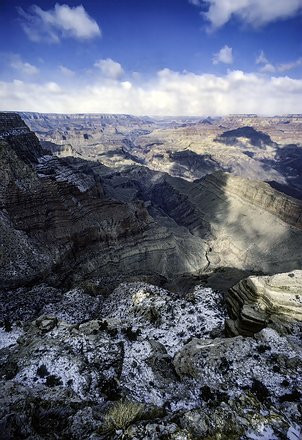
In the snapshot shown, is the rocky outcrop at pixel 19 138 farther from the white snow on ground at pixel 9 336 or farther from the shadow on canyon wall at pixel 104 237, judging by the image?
the white snow on ground at pixel 9 336

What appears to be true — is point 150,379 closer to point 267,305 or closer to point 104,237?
point 267,305

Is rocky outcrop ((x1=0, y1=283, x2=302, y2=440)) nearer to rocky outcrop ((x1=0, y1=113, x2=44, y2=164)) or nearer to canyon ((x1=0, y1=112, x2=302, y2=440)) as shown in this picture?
canyon ((x1=0, y1=112, x2=302, y2=440))

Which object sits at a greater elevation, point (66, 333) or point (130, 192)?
point (66, 333)

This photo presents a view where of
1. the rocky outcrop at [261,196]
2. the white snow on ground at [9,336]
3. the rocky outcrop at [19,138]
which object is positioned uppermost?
the rocky outcrop at [19,138]

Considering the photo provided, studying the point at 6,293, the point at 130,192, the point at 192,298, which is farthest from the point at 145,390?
the point at 130,192

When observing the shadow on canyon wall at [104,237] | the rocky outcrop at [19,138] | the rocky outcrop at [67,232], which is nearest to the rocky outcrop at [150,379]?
the rocky outcrop at [67,232]

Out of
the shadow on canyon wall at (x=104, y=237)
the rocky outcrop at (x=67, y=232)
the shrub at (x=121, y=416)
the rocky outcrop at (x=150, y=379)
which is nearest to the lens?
the rocky outcrop at (x=150, y=379)

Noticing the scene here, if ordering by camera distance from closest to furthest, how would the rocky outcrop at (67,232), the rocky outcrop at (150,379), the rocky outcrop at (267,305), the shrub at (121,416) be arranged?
the rocky outcrop at (150,379)
the shrub at (121,416)
the rocky outcrop at (267,305)
the rocky outcrop at (67,232)

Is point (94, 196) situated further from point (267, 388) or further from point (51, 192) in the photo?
point (267, 388)

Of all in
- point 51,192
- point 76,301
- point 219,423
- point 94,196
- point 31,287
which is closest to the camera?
point 219,423
